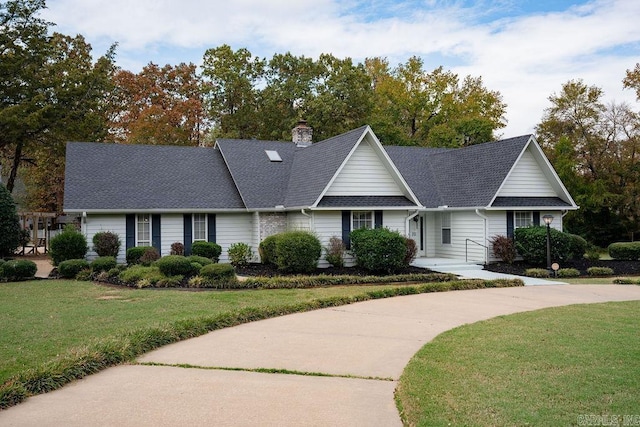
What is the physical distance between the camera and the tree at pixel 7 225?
75.4ft

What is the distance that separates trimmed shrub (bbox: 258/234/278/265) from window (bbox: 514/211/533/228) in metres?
10.1

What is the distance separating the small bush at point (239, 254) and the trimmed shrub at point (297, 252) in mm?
2860

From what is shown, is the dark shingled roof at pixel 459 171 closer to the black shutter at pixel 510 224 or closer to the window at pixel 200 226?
the black shutter at pixel 510 224

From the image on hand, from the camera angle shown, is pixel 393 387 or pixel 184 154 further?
pixel 184 154

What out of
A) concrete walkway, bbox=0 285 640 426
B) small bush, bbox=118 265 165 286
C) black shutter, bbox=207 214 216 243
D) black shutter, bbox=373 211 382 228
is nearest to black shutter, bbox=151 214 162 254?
black shutter, bbox=207 214 216 243

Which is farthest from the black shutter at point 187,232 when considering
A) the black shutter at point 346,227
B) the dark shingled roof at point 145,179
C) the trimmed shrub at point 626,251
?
the trimmed shrub at point 626,251

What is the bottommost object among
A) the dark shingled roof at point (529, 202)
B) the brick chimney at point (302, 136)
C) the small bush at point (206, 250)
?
the small bush at point (206, 250)

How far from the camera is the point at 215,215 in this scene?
22156mm

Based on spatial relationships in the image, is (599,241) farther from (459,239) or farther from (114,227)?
(114,227)

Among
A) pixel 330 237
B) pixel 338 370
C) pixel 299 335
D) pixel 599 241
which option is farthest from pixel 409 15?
pixel 599 241

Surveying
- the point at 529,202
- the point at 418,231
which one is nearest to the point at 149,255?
the point at 418,231

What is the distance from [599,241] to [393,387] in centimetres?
3269

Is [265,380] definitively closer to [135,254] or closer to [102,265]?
[102,265]

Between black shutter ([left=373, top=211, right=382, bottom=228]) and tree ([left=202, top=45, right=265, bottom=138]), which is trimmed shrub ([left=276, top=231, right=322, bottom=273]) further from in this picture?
tree ([left=202, top=45, right=265, bottom=138])
